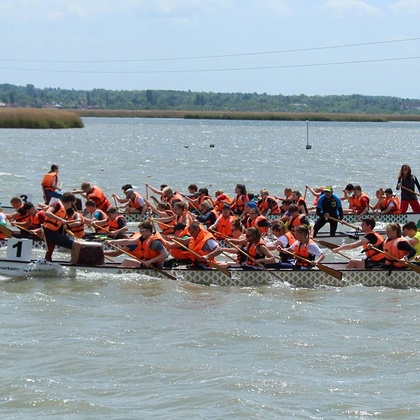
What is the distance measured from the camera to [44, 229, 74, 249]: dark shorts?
16.3 metres

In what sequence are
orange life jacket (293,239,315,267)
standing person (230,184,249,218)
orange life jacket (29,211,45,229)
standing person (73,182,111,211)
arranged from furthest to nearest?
standing person (230,184,249,218)
standing person (73,182,111,211)
orange life jacket (29,211,45,229)
orange life jacket (293,239,315,267)

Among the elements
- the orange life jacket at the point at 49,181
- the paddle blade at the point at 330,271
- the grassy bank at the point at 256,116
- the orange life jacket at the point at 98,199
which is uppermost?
the grassy bank at the point at 256,116

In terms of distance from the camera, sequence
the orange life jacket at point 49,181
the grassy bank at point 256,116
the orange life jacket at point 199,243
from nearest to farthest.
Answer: the orange life jacket at point 199,243 → the orange life jacket at point 49,181 → the grassy bank at point 256,116

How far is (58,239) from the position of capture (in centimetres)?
1639

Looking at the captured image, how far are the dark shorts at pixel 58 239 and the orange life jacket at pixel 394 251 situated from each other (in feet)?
16.7

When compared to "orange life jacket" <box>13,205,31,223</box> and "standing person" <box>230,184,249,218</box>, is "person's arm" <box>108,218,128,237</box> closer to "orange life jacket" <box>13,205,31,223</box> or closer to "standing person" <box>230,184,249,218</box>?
"orange life jacket" <box>13,205,31,223</box>

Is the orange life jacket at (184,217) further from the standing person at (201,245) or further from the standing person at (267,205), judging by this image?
the standing person at (267,205)

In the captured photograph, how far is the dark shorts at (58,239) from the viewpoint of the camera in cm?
1633

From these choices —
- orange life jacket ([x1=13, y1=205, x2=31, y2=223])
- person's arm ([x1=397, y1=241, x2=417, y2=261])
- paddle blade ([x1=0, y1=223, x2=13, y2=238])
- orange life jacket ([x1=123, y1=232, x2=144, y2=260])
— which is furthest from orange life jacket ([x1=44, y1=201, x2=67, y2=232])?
person's arm ([x1=397, y1=241, x2=417, y2=261])

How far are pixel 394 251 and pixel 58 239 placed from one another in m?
5.43

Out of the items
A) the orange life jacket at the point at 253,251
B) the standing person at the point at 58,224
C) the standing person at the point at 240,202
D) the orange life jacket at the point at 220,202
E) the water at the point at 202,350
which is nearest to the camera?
the water at the point at 202,350

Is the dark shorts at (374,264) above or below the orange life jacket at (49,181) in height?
below

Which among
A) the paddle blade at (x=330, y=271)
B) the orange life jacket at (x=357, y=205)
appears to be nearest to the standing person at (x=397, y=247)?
the paddle blade at (x=330, y=271)

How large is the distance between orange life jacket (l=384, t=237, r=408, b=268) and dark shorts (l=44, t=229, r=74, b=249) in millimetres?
5079
